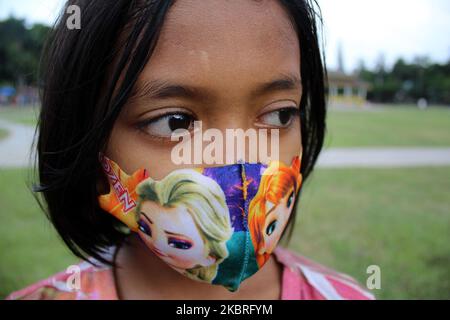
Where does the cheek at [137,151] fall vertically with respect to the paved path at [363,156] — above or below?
above

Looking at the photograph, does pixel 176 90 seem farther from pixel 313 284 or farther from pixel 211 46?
pixel 313 284

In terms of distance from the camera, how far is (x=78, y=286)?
4.34 feet

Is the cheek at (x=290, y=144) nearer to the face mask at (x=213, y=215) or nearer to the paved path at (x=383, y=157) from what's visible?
the face mask at (x=213, y=215)

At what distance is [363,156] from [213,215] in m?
7.30

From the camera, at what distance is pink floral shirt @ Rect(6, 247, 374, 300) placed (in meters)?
1.30

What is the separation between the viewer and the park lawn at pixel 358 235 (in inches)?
112

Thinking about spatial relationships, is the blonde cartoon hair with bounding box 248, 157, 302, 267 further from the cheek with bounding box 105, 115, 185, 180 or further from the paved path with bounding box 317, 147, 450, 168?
the paved path with bounding box 317, 147, 450, 168

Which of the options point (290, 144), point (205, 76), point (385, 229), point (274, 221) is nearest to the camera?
point (205, 76)

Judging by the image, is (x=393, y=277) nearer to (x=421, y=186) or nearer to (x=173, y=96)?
(x=173, y=96)

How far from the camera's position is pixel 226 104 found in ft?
3.19

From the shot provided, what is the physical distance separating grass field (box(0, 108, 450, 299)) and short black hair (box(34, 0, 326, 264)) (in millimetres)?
808

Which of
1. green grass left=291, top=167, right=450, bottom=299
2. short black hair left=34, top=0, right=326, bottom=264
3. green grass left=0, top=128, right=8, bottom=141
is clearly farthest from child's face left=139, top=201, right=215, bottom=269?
green grass left=0, top=128, right=8, bottom=141

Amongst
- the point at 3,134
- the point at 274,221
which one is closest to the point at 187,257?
the point at 274,221

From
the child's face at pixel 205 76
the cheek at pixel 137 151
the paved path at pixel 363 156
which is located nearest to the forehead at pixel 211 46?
the child's face at pixel 205 76
